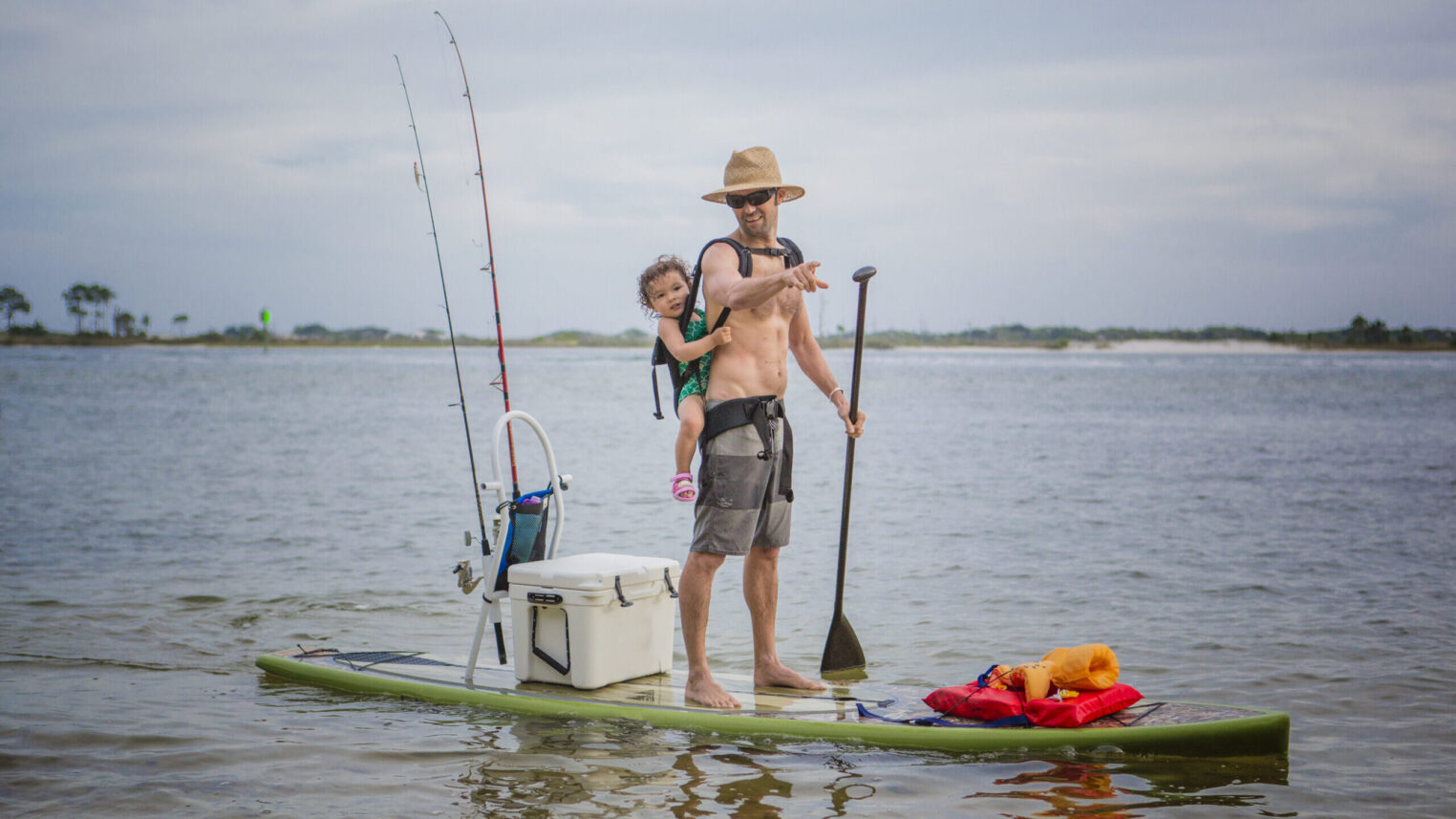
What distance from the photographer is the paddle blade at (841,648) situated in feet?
20.7

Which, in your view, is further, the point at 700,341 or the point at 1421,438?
the point at 1421,438

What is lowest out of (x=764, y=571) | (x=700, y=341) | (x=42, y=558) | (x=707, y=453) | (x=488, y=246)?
(x=42, y=558)

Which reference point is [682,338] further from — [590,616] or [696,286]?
[590,616]

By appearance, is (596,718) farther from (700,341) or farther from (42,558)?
(42,558)

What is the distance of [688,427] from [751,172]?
1.18m

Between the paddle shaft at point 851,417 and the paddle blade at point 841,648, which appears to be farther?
the paddle blade at point 841,648

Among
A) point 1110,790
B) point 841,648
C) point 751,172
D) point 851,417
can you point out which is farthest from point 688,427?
point 1110,790

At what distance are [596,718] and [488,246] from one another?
258 centimetres

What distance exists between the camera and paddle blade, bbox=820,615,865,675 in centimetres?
631

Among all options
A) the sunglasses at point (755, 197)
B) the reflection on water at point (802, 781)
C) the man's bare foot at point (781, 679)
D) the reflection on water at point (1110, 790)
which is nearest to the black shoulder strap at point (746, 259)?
the sunglasses at point (755, 197)

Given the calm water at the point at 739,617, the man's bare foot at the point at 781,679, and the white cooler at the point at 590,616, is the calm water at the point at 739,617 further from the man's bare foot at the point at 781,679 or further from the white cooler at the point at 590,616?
the man's bare foot at the point at 781,679

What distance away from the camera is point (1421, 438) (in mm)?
25609

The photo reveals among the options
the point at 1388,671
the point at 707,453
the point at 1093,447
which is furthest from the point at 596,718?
the point at 1093,447

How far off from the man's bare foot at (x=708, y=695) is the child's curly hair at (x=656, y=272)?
1.74 metres
